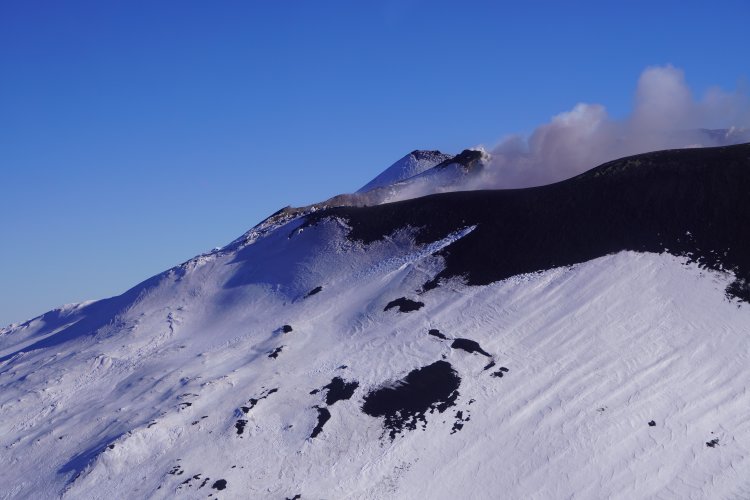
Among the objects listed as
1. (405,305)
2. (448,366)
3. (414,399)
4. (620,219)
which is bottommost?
(414,399)

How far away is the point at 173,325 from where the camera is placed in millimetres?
65000

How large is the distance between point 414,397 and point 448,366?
10.9ft

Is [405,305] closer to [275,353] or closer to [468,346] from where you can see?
[468,346]

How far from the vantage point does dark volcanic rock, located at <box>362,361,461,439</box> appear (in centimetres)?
4472

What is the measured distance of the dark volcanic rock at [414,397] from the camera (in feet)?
147

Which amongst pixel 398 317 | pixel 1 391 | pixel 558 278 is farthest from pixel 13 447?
pixel 558 278

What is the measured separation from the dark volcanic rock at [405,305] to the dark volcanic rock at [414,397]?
7.27 meters

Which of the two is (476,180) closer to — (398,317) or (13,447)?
(398,317)

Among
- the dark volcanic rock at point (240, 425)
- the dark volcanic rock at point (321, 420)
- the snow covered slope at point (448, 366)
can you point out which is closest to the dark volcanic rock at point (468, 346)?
the snow covered slope at point (448, 366)

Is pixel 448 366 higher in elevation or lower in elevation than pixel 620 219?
lower

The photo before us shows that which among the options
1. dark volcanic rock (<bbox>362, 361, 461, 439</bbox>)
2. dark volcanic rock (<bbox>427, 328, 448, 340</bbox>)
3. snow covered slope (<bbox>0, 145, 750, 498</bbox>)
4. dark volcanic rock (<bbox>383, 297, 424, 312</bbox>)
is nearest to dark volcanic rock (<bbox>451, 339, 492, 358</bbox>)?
snow covered slope (<bbox>0, 145, 750, 498</bbox>)

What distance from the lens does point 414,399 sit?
4622 centimetres

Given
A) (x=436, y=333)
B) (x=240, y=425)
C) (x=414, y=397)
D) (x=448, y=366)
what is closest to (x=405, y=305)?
(x=436, y=333)

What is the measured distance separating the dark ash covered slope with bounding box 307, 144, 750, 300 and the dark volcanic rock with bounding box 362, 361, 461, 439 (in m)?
10.3
